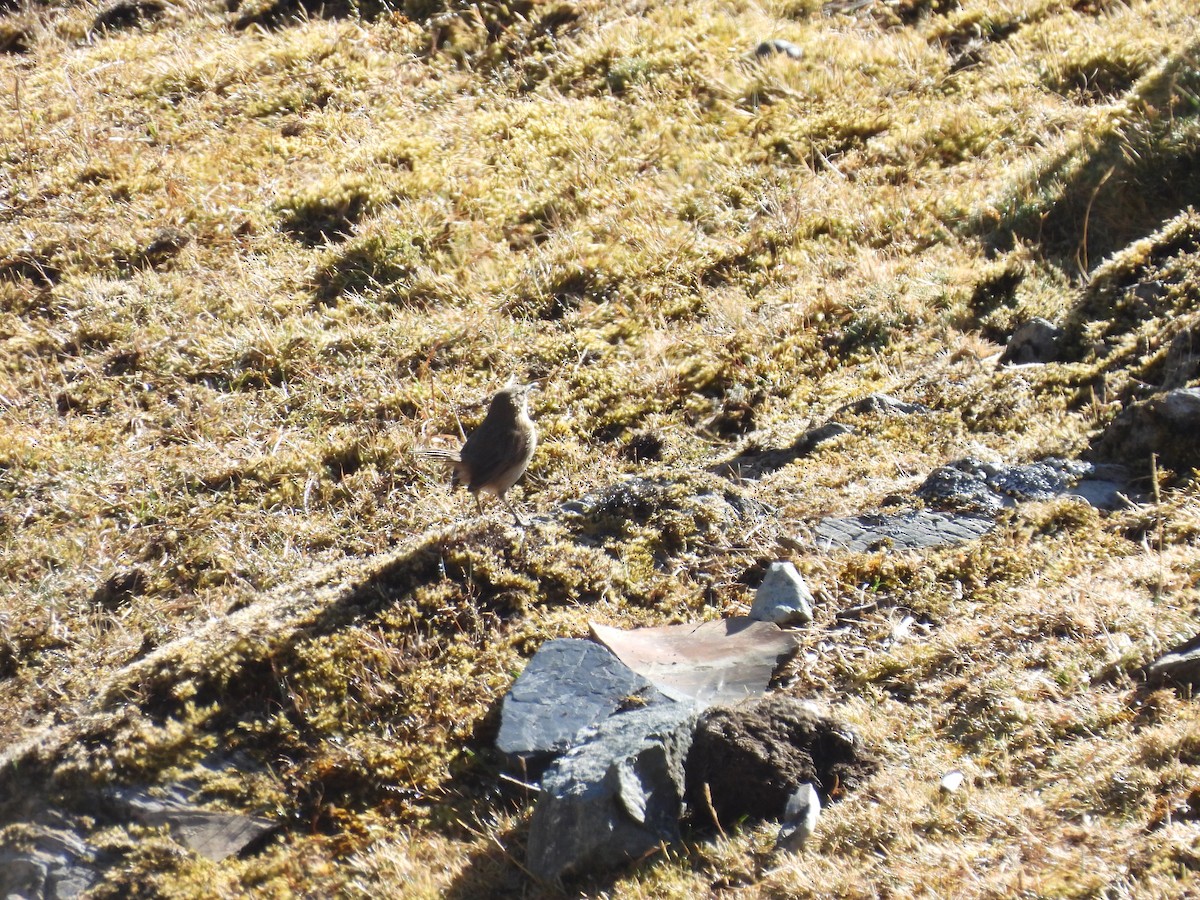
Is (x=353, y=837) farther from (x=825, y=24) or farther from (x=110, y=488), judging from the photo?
(x=825, y=24)

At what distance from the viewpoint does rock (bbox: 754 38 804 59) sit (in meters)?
12.6

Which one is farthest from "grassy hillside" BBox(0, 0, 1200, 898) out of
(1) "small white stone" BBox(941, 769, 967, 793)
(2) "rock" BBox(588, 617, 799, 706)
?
(2) "rock" BBox(588, 617, 799, 706)

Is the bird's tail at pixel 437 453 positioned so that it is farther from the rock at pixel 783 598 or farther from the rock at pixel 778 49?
the rock at pixel 778 49

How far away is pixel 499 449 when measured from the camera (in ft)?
22.6

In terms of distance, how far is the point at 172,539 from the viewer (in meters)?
7.99

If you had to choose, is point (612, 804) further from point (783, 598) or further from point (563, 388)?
point (563, 388)

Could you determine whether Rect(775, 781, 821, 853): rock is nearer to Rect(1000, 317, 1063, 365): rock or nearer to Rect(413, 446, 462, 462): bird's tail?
Rect(413, 446, 462, 462): bird's tail

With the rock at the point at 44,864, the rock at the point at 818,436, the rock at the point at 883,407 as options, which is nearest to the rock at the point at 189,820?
the rock at the point at 44,864

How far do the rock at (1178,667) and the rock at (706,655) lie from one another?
4.58ft

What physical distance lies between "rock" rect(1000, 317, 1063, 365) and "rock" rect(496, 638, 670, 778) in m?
3.77

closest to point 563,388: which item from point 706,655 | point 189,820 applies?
point 706,655

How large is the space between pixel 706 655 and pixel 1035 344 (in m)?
3.62

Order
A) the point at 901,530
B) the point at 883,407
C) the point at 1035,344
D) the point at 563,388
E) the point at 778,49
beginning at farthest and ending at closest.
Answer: the point at 778,49, the point at 563,388, the point at 1035,344, the point at 883,407, the point at 901,530

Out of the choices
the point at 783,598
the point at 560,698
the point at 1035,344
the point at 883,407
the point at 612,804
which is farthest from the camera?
the point at 1035,344
